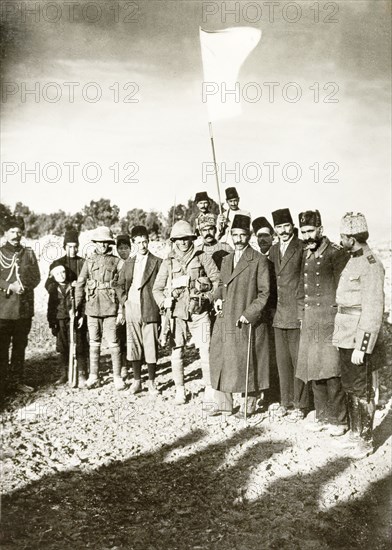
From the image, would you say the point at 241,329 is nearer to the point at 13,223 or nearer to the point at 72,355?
the point at 72,355

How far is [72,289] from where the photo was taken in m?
6.92

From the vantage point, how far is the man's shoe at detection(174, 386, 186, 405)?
5945 millimetres

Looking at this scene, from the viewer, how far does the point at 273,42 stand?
482 cm

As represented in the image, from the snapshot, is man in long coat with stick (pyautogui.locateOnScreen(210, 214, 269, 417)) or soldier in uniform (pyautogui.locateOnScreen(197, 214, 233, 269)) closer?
man in long coat with stick (pyautogui.locateOnScreen(210, 214, 269, 417))

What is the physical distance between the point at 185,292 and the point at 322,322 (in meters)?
1.80

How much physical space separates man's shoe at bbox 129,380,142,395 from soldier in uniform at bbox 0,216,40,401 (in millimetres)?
1429

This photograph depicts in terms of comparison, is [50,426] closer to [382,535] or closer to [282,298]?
[282,298]

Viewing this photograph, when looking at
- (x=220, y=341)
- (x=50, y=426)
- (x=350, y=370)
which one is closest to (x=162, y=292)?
(x=220, y=341)

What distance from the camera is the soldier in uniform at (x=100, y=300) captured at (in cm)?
670

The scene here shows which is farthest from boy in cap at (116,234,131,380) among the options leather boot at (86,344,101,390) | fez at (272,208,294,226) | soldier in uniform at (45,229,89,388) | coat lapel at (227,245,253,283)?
fez at (272,208,294,226)

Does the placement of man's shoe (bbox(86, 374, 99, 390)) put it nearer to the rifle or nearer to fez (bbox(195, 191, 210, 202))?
the rifle

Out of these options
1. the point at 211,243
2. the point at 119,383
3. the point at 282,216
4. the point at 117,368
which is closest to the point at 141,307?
the point at 117,368

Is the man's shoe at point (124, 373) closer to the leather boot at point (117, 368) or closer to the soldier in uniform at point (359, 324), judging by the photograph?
the leather boot at point (117, 368)

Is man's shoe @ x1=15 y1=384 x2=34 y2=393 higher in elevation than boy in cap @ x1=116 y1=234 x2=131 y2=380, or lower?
lower
